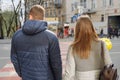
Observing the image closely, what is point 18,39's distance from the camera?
4719 millimetres

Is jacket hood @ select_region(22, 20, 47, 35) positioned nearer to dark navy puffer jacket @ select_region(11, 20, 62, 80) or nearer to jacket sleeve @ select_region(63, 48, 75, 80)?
dark navy puffer jacket @ select_region(11, 20, 62, 80)

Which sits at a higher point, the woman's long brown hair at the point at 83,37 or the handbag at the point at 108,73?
the woman's long brown hair at the point at 83,37

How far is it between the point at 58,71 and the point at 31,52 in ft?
1.29

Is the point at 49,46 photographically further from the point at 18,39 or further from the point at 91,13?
the point at 91,13

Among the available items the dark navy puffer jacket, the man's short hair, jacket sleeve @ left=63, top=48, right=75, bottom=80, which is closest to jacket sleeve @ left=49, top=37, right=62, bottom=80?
the dark navy puffer jacket

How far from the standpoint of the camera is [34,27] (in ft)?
15.0

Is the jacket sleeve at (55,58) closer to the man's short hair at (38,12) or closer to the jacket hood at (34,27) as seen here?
the jacket hood at (34,27)

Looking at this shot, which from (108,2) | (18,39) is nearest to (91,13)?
(108,2)

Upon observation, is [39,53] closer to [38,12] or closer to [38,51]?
[38,51]

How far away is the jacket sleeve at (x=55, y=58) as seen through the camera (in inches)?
179

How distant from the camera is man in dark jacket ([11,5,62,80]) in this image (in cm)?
455

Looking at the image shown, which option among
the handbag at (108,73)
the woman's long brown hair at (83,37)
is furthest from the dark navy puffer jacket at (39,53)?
the handbag at (108,73)

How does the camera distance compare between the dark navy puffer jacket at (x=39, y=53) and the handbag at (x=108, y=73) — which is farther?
the dark navy puffer jacket at (x=39, y=53)

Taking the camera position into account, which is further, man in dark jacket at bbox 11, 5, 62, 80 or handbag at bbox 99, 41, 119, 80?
man in dark jacket at bbox 11, 5, 62, 80
